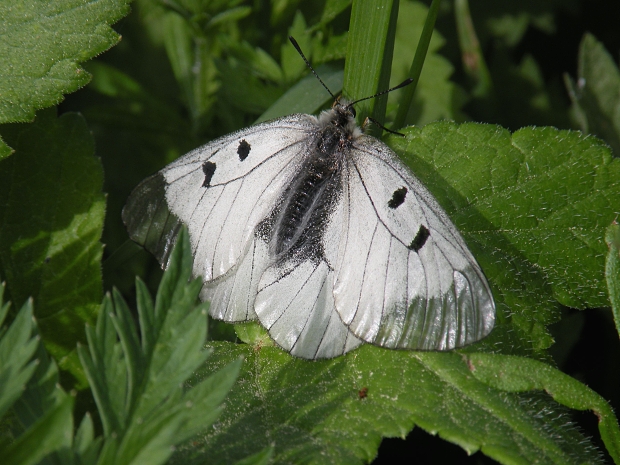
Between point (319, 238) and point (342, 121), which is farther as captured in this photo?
point (342, 121)

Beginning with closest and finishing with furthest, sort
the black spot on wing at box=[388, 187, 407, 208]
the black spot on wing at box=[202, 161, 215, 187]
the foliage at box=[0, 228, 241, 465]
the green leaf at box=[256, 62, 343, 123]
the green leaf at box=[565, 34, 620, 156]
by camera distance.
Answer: the foliage at box=[0, 228, 241, 465]
the black spot on wing at box=[388, 187, 407, 208]
the black spot on wing at box=[202, 161, 215, 187]
the green leaf at box=[256, 62, 343, 123]
the green leaf at box=[565, 34, 620, 156]

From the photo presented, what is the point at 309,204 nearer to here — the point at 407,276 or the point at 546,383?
the point at 407,276

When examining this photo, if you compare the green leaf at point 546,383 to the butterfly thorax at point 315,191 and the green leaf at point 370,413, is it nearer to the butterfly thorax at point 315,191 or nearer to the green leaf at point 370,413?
the green leaf at point 370,413

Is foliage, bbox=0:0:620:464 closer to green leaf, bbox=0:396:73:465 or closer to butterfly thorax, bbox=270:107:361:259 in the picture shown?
green leaf, bbox=0:396:73:465

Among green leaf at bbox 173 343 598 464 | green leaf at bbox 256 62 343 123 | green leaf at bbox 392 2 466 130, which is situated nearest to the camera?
green leaf at bbox 173 343 598 464

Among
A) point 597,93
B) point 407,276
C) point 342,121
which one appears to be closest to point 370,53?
point 342,121

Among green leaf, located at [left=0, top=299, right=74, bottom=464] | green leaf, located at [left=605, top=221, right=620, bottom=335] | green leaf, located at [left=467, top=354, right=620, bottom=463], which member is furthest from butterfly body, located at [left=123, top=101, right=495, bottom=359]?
green leaf, located at [left=0, top=299, right=74, bottom=464]

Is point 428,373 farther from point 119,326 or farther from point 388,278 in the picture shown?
point 119,326
